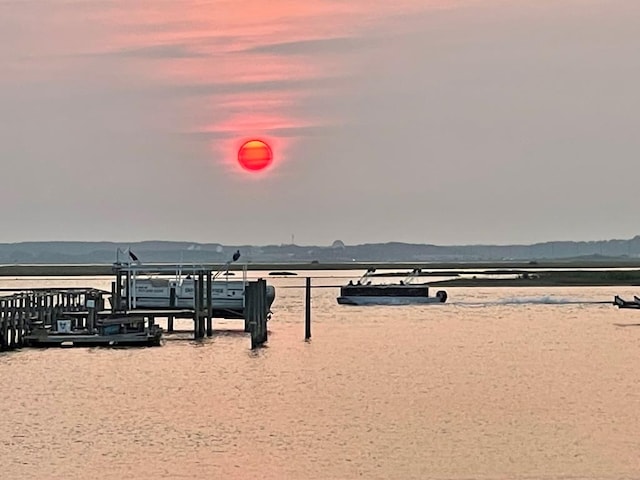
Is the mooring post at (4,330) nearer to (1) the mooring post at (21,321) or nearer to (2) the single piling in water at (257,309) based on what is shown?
(1) the mooring post at (21,321)

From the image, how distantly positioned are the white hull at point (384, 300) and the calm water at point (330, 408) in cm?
3635

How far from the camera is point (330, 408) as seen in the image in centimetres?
3941

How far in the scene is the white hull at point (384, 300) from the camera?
108500 mm

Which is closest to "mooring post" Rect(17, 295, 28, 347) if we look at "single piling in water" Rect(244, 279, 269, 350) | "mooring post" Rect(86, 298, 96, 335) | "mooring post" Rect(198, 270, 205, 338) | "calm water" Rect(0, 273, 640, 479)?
"calm water" Rect(0, 273, 640, 479)

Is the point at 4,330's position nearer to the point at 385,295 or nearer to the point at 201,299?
the point at 201,299

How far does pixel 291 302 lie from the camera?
389 feet

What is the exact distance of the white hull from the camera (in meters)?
108

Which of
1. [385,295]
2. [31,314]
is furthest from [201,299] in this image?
[385,295]

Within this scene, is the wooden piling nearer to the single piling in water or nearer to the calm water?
the calm water

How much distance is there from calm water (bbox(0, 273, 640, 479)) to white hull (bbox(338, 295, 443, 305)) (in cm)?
3635

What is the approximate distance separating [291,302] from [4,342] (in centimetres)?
6327

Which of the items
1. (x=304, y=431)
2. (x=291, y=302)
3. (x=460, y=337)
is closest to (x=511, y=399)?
(x=304, y=431)

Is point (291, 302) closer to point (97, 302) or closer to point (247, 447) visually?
point (97, 302)

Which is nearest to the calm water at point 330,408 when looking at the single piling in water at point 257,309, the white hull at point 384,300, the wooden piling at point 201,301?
the wooden piling at point 201,301
